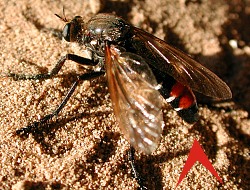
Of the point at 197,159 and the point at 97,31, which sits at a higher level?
the point at 97,31

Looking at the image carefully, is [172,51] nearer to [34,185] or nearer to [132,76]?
[132,76]

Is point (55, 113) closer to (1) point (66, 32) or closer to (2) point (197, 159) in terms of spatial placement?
(1) point (66, 32)

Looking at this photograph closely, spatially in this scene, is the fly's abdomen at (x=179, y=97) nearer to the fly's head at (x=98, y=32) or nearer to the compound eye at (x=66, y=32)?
the fly's head at (x=98, y=32)

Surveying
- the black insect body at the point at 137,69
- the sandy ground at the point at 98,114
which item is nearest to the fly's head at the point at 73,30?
the black insect body at the point at 137,69

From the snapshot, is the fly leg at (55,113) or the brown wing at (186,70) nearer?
the fly leg at (55,113)

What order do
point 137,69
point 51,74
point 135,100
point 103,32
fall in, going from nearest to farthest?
point 135,100
point 137,69
point 51,74
point 103,32

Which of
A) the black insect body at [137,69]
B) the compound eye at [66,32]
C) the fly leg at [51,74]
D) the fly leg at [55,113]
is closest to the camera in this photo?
the black insect body at [137,69]

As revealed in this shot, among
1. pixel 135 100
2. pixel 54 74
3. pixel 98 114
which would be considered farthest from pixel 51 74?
pixel 135 100
